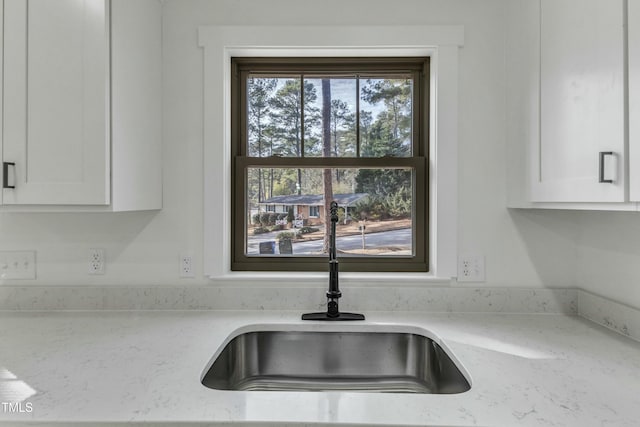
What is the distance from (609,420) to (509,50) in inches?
52.5

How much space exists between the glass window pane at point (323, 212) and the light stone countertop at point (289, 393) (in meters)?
0.37

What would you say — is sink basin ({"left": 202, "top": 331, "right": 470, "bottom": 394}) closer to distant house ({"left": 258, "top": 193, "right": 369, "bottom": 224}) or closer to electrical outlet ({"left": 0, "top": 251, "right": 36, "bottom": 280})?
distant house ({"left": 258, "top": 193, "right": 369, "bottom": 224})

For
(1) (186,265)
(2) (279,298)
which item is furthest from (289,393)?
(1) (186,265)

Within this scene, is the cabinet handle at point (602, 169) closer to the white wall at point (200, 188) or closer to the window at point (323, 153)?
the white wall at point (200, 188)

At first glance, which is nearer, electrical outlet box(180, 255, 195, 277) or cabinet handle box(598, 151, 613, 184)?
cabinet handle box(598, 151, 613, 184)

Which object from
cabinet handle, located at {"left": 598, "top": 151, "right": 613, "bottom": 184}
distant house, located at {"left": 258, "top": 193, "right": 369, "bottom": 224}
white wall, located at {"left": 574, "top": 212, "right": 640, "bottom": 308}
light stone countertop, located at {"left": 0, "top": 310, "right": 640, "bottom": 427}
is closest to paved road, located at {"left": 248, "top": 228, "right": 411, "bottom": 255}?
distant house, located at {"left": 258, "top": 193, "right": 369, "bottom": 224}

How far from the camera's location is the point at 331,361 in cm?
140

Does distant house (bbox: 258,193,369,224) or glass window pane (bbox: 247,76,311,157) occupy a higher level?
glass window pane (bbox: 247,76,311,157)

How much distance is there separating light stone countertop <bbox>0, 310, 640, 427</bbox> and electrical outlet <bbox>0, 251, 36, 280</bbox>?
179 millimetres

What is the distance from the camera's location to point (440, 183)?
1.53 meters

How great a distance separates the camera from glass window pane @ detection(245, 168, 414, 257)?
1709mm

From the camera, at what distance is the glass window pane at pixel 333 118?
1.71 metres

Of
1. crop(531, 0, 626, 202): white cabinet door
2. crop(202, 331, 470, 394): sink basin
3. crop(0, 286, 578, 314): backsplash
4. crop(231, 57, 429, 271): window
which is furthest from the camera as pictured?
crop(231, 57, 429, 271): window

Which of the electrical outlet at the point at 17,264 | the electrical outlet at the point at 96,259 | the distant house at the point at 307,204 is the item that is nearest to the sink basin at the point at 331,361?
the distant house at the point at 307,204
